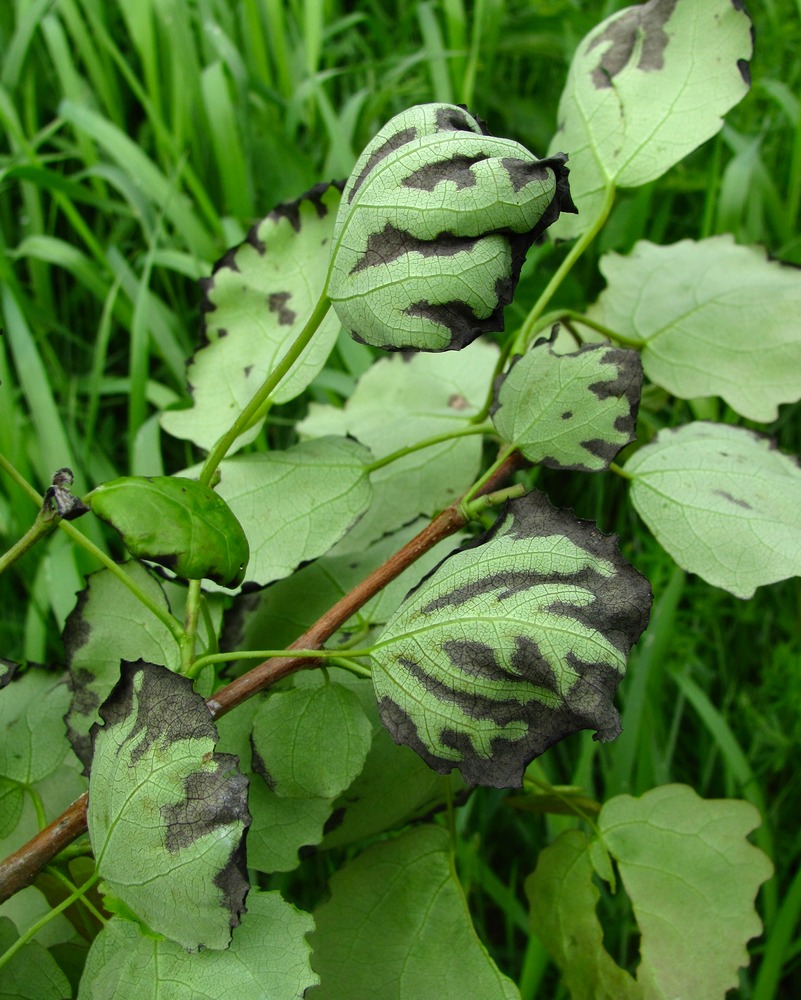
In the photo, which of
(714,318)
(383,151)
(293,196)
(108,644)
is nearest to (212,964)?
(108,644)

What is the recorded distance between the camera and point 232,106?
4.10 feet

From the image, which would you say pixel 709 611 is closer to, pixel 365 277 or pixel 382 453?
pixel 382 453

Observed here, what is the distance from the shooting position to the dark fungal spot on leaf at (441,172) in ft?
1.59

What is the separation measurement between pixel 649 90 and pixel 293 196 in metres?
0.61

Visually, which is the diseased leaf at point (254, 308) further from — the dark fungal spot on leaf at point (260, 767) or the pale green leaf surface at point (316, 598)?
the dark fungal spot on leaf at point (260, 767)

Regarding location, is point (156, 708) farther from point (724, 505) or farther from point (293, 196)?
point (293, 196)

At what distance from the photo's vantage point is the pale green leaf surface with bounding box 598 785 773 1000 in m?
0.63

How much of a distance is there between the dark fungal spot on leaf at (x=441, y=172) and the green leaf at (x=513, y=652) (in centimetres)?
19

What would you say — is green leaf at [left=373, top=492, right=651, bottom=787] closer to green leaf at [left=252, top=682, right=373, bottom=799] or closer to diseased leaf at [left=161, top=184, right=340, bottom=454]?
green leaf at [left=252, top=682, right=373, bottom=799]

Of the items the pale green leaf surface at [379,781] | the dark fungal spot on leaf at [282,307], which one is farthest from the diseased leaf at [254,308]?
the pale green leaf surface at [379,781]

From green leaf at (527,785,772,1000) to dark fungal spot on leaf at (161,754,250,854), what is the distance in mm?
311

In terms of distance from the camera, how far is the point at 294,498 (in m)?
0.64

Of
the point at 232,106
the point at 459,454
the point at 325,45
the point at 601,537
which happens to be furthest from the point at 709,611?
the point at 325,45

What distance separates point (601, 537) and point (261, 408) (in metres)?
0.23
